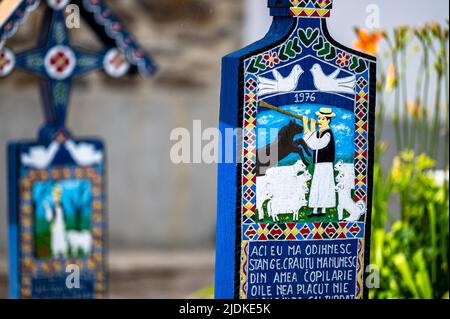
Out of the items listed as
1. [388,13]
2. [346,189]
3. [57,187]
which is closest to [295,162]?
[346,189]

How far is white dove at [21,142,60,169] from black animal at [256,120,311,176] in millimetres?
1586

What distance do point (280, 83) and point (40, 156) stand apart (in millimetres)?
1638

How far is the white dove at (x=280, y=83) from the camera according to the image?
327 centimetres

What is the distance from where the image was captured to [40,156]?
15.2 feet

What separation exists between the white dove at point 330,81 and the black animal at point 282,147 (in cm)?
14

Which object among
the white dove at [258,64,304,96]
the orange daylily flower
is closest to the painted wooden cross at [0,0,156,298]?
the orange daylily flower

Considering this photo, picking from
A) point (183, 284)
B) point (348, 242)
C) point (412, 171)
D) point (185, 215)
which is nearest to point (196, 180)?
point (185, 215)

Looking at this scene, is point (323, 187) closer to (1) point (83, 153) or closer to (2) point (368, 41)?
(2) point (368, 41)

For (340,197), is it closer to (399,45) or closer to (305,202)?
(305,202)

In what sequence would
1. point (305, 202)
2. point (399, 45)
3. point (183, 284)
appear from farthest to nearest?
point (183, 284) → point (399, 45) → point (305, 202)

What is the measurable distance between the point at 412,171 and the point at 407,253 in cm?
35

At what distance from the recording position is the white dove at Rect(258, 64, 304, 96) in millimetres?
3271

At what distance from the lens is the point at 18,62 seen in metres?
4.62

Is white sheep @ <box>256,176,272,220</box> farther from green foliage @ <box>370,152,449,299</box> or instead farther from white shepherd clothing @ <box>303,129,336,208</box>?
green foliage @ <box>370,152,449,299</box>
